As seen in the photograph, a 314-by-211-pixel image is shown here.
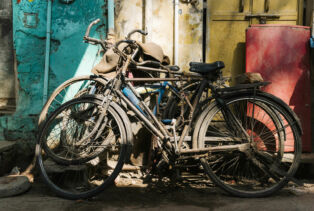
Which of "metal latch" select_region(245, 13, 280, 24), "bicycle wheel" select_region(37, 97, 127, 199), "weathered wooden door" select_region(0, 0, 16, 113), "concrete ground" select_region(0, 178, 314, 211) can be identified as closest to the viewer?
"concrete ground" select_region(0, 178, 314, 211)

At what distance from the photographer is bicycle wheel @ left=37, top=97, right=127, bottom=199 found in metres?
2.82

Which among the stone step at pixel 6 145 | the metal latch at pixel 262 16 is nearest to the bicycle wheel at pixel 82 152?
the stone step at pixel 6 145

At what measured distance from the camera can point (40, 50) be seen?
4090mm

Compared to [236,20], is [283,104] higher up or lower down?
lower down

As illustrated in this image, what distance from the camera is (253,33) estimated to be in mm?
3668

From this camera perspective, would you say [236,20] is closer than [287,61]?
No

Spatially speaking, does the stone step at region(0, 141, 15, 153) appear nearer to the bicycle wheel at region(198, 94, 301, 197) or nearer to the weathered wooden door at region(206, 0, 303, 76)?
the bicycle wheel at region(198, 94, 301, 197)

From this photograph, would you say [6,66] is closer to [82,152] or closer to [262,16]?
[82,152]

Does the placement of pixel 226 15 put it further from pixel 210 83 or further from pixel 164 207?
pixel 164 207

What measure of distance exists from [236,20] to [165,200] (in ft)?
8.85

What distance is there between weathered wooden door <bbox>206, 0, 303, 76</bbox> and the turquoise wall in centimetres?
159

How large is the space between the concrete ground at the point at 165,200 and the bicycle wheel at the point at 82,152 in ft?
0.49

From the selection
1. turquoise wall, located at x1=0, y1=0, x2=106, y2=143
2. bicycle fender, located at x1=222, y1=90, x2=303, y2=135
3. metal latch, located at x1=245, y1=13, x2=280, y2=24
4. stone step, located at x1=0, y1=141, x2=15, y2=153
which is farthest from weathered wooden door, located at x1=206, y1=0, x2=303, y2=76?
stone step, located at x1=0, y1=141, x2=15, y2=153

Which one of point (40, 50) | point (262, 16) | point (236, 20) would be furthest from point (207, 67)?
point (40, 50)
